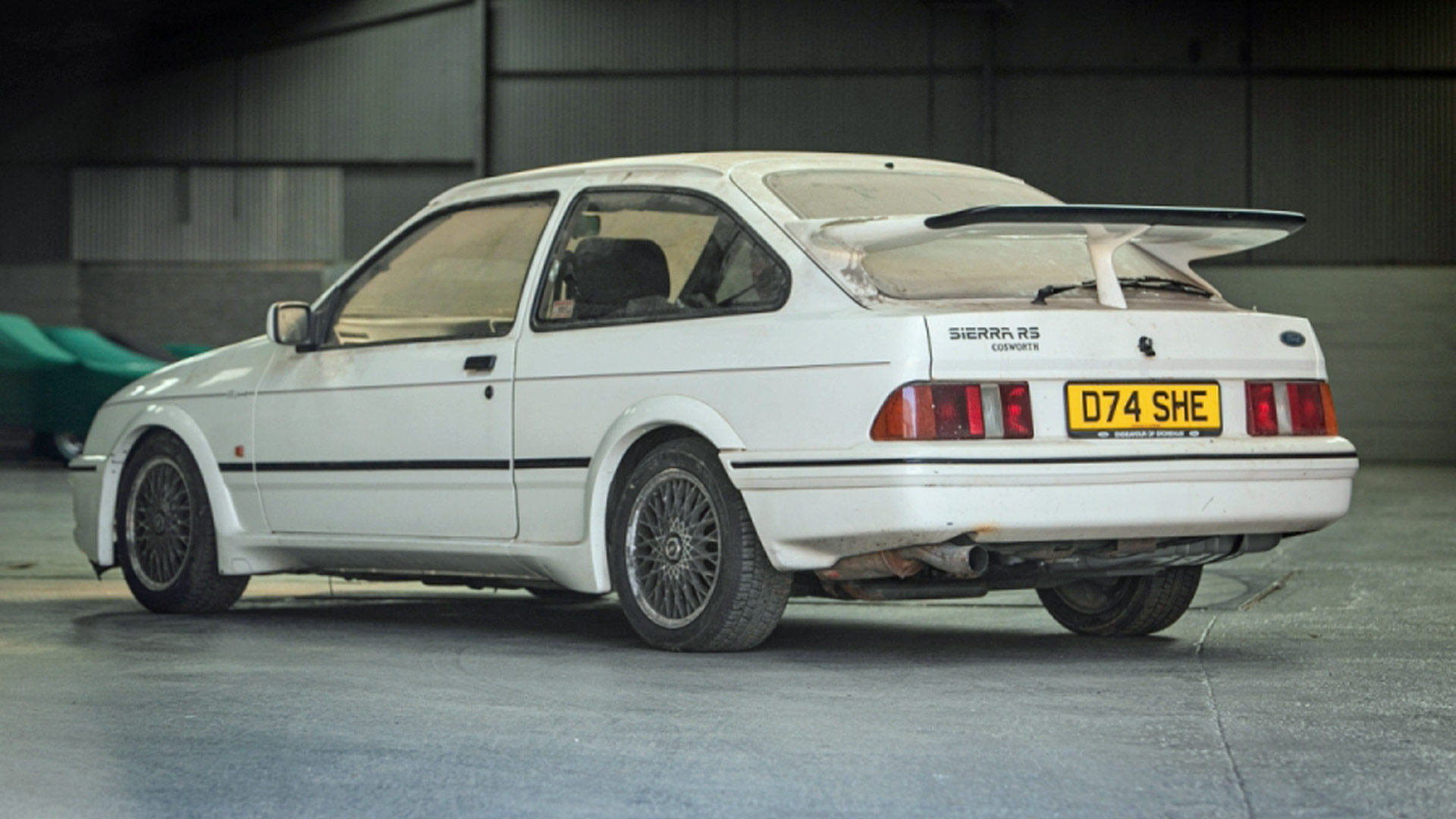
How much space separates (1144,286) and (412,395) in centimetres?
236

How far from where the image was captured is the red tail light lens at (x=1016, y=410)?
5348 mm

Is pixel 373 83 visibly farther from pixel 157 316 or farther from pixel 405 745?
pixel 405 745

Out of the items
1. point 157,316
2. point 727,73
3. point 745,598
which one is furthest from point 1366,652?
point 157,316

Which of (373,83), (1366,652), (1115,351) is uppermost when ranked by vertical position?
(373,83)

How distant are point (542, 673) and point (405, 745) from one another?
4.07ft

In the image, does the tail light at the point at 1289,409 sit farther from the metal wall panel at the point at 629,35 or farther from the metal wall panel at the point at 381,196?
the metal wall panel at the point at 381,196

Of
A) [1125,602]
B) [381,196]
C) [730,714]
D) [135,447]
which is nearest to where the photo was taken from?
[730,714]

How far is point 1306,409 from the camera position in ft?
19.4

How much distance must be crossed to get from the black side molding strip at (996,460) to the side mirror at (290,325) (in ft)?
7.13

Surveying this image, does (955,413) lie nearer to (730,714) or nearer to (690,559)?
(690,559)

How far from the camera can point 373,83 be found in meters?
27.0

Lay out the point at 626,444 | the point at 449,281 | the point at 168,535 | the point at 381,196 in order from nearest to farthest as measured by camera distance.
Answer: the point at 626,444 → the point at 449,281 → the point at 168,535 → the point at 381,196

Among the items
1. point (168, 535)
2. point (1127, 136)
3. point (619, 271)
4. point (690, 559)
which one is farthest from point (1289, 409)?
point (1127, 136)

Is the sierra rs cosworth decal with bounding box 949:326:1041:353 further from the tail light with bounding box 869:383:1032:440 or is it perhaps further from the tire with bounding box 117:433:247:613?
the tire with bounding box 117:433:247:613
